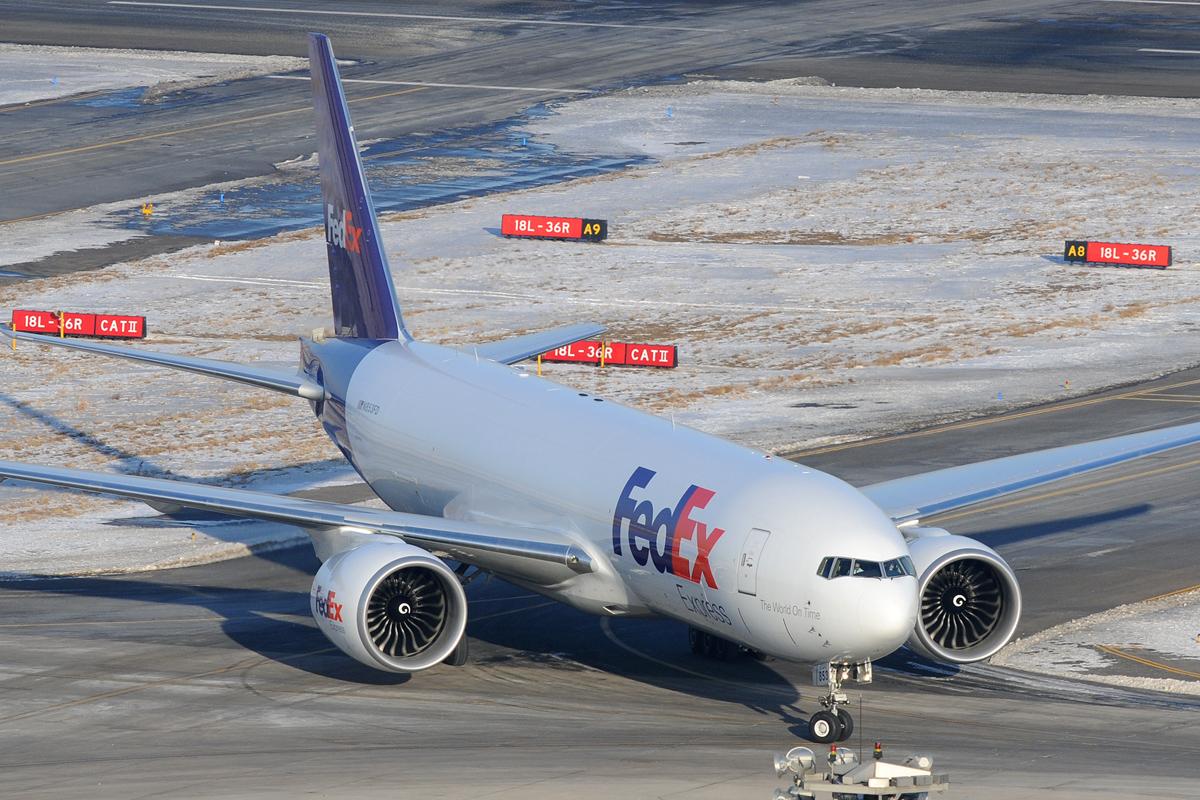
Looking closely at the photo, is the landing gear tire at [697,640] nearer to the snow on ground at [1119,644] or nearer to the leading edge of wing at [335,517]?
the leading edge of wing at [335,517]

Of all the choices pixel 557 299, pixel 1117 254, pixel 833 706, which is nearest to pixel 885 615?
pixel 833 706

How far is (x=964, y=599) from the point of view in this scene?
36812mm

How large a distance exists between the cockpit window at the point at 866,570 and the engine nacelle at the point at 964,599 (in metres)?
3.89

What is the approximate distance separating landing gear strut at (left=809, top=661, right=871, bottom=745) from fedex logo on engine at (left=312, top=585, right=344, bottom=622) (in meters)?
9.09

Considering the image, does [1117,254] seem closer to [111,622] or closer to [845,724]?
[111,622]

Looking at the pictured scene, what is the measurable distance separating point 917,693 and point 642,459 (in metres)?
6.92

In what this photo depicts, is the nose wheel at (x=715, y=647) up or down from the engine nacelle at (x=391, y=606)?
down

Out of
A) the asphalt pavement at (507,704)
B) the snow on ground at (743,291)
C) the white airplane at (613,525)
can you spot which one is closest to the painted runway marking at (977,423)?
the snow on ground at (743,291)

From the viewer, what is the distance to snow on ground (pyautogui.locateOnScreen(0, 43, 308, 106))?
392 feet

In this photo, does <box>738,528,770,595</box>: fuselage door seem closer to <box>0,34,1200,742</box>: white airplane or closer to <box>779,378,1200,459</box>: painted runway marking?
<box>0,34,1200,742</box>: white airplane

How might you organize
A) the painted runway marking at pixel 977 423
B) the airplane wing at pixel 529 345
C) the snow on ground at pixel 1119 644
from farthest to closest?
1. the painted runway marking at pixel 977 423
2. the airplane wing at pixel 529 345
3. the snow on ground at pixel 1119 644

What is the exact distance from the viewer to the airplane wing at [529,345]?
4853cm

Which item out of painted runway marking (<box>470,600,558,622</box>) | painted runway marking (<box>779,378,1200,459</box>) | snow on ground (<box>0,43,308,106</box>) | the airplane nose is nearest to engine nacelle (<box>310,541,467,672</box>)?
painted runway marking (<box>470,600,558,622</box>)

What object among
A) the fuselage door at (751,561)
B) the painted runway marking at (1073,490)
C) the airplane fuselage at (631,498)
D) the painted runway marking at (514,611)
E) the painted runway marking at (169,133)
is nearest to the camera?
the airplane fuselage at (631,498)
